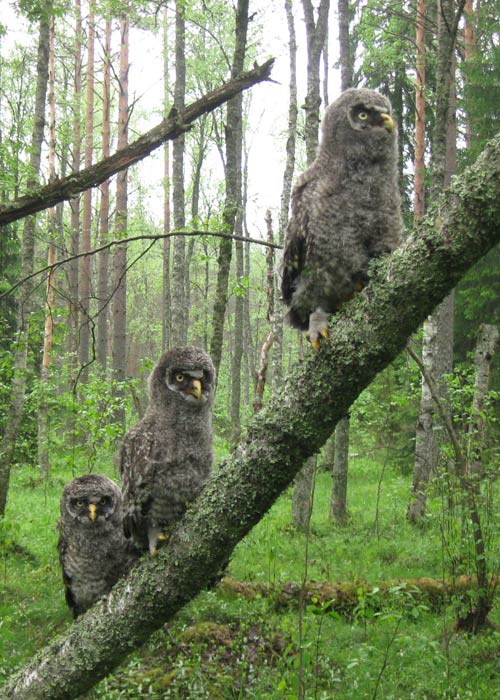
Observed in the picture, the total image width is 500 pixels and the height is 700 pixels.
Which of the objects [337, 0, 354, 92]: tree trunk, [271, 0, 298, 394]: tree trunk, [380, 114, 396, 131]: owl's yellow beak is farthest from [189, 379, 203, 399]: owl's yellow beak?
[337, 0, 354, 92]: tree trunk

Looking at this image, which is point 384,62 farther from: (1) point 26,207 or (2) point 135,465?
(2) point 135,465

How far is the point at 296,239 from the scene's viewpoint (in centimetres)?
360

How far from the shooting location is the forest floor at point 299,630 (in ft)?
17.9

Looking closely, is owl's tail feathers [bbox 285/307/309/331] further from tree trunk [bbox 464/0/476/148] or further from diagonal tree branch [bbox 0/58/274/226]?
tree trunk [bbox 464/0/476/148]

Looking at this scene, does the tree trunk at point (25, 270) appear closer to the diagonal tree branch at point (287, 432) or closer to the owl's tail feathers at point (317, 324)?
the diagonal tree branch at point (287, 432)

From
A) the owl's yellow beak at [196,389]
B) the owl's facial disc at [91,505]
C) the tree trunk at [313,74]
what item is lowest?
the owl's facial disc at [91,505]

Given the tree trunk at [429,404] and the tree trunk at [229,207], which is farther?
the tree trunk at [429,404]

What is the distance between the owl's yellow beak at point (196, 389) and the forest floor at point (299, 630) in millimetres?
1175

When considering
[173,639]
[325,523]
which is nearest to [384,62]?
[325,523]

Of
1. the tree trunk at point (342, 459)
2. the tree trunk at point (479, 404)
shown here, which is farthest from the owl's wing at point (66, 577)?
the tree trunk at point (342, 459)

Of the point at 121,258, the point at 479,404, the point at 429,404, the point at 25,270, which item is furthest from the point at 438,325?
the point at 121,258

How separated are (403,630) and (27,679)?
16.6 feet

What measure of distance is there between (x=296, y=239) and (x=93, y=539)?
3.70 meters

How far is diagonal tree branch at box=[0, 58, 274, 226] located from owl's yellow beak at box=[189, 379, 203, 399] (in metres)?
1.81
